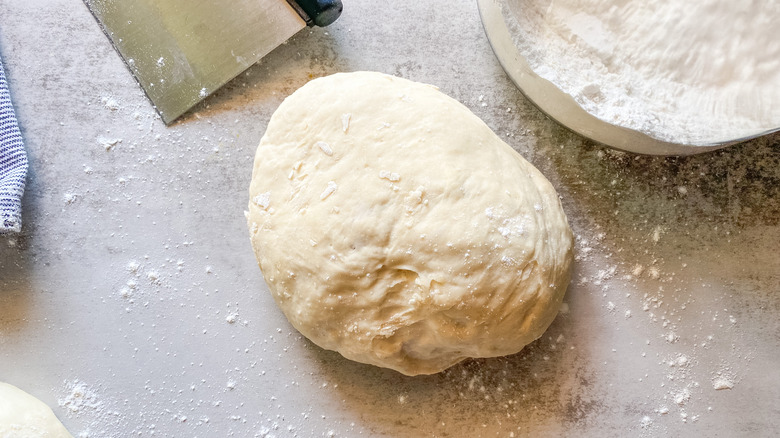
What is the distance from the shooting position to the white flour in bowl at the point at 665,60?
1.15m

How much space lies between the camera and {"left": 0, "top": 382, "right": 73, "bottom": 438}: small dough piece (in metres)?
1.32

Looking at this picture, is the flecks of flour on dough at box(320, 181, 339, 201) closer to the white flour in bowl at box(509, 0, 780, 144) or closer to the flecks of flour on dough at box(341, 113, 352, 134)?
the flecks of flour on dough at box(341, 113, 352, 134)

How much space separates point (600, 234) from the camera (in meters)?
1.51

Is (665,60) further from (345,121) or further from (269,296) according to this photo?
(269,296)

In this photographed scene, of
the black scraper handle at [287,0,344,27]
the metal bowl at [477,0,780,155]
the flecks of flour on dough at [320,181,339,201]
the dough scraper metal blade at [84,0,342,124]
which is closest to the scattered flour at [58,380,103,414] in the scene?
the dough scraper metal blade at [84,0,342,124]

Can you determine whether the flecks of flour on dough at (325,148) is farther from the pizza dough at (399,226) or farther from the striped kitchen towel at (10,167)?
the striped kitchen towel at (10,167)

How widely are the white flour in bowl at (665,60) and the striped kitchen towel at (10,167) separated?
4.72 ft

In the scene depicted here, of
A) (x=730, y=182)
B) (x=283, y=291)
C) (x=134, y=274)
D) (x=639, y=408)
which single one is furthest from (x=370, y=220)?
(x=730, y=182)

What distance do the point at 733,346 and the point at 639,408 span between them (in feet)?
1.10

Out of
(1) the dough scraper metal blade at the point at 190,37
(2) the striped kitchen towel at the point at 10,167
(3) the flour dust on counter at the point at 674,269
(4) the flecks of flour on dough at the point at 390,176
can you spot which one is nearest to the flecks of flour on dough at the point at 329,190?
(4) the flecks of flour on dough at the point at 390,176

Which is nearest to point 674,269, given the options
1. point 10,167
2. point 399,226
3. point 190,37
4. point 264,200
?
point 399,226

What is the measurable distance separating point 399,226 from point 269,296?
1.82ft

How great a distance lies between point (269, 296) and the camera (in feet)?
4.97

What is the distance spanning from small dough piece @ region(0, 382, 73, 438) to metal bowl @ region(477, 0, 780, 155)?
159 cm
